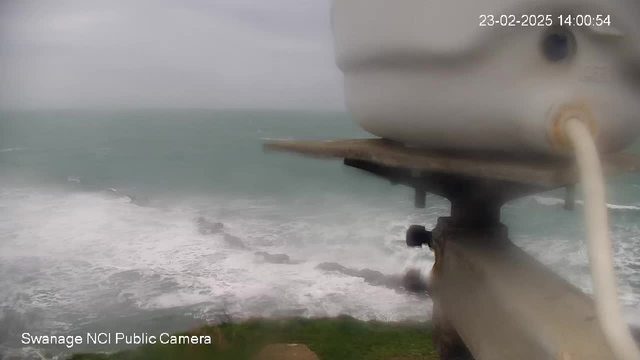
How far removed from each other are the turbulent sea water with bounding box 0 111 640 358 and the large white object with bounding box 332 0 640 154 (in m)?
0.13

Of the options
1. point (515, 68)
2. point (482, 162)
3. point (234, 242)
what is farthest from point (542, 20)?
point (234, 242)

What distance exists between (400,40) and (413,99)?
96mm

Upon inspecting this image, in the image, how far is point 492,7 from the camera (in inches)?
25.4

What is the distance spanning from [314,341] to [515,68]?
3.81m

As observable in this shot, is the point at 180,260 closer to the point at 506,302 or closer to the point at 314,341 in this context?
the point at 314,341

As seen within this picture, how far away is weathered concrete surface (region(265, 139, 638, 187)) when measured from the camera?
0.66 m

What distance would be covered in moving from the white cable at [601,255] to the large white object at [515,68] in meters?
0.07

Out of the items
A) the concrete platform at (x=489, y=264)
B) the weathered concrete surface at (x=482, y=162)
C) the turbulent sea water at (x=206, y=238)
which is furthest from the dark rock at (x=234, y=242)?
the weathered concrete surface at (x=482, y=162)

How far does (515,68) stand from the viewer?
672 millimetres

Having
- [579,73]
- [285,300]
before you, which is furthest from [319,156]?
[285,300]

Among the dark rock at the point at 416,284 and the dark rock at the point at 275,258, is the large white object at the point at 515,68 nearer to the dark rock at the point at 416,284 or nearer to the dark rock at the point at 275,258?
the dark rock at the point at 416,284

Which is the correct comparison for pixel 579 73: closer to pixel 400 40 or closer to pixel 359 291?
pixel 400 40

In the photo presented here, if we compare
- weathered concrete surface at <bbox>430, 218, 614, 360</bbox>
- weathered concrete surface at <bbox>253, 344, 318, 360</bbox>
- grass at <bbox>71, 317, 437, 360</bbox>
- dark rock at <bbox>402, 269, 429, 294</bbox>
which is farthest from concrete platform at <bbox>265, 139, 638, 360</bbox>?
grass at <bbox>71, 317, 437, 360</bbox>

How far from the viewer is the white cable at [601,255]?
50cm
